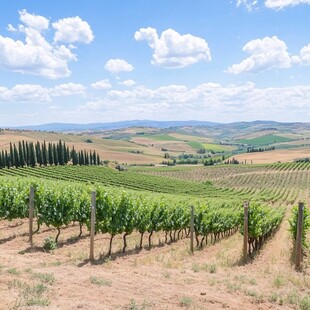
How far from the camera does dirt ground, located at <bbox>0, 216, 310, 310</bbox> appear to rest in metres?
8.50

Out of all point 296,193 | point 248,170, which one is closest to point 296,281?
point 296,193

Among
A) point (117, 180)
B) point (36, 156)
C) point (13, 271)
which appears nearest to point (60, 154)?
point (36, 156)

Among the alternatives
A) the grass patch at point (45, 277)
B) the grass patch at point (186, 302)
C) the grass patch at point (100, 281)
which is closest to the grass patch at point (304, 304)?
the grass patch at point (186, 302)

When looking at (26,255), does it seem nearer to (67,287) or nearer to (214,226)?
(67,287)

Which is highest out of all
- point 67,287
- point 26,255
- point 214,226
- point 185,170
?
Result: point 67,287

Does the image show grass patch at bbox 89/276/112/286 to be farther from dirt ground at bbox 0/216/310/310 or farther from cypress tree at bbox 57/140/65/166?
cypress tree at bbox 57/140/65/166

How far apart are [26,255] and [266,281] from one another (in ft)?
30.9

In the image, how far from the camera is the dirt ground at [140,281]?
850 cm

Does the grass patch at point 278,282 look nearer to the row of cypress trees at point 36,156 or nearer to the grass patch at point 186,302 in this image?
the grass patch at point 186,302

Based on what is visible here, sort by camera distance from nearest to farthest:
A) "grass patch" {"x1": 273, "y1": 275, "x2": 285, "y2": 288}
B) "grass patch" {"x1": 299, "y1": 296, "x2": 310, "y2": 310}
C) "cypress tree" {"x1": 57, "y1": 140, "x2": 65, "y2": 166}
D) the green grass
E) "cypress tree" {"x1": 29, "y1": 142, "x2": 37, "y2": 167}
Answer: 1. "grass patch" {"x1": 299, "y1": 296, "x2": 310, "y2": 310}
2. "grass patch" {"x1": 273, "y1": 275, "x2": 285, "y2": 288}
3. the green grass
4. "cypress tree" {"x1": 29, "y1": 142, "x2": 37, "y2": 167}
5. "cypress tree" {"x1": 57, "y1": 140, "x2": 65, "y2": 166}

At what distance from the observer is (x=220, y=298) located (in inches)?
364

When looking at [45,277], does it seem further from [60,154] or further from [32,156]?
[60,154]

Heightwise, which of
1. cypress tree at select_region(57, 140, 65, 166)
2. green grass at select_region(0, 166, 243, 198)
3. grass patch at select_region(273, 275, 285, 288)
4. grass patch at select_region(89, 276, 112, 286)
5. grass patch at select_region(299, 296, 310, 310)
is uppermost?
grass patch at select_region(89, 276, 112, 286)

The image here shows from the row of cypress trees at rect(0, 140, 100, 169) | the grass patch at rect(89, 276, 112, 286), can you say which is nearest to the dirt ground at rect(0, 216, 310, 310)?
the grass patch at rect(89, 276, 112, 286)
